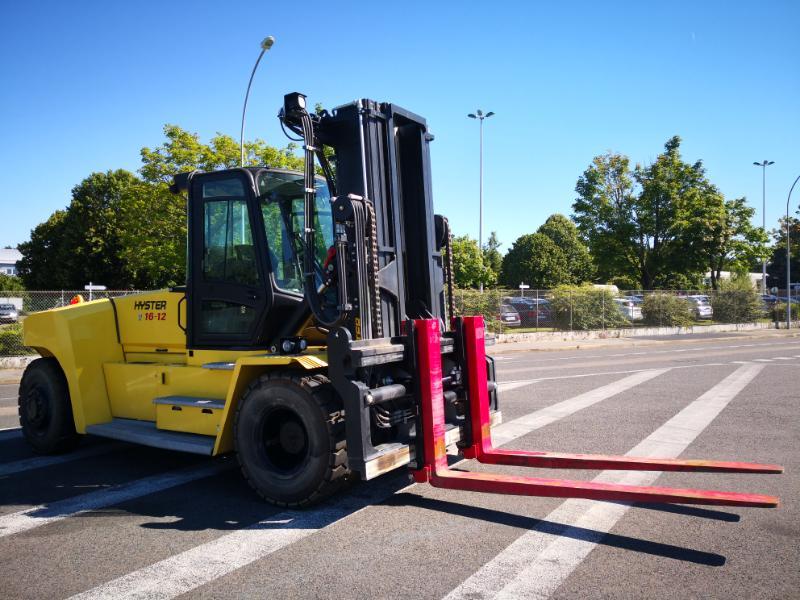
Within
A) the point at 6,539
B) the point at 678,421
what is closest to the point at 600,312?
the point at 678,421

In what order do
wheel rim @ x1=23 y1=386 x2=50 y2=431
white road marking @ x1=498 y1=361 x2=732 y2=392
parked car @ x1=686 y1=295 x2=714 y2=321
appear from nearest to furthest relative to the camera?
wheel rim @ x1=23 y1=386 x2=50 y2=431
white road marking @ x1=498 y1=361 x2=732 y2=392
parked car @ x1=686 y1=295 x2=714 y2=321

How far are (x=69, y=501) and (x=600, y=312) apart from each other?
2669 cm

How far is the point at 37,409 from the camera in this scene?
270 inches

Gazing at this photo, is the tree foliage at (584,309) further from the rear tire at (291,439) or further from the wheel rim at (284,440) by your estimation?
the rear tire at (291,439)

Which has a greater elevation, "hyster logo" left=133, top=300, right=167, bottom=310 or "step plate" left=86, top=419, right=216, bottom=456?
"hyster logo" left=133, top=300, right=167, bottom=310

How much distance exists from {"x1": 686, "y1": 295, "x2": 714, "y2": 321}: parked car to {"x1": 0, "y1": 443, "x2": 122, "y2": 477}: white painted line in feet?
103

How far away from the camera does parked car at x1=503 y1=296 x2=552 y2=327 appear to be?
2636 cm

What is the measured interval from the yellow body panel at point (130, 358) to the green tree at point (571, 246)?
5337 centimetres

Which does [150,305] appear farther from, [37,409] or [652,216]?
[652,216]

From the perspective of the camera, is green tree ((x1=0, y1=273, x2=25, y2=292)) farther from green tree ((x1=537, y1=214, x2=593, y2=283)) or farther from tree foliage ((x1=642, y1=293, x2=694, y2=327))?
tree foliage ((x1=642, y1=293, x2=694, y2=327))

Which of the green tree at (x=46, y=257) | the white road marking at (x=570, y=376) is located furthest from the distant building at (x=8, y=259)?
the white road marking at (x=570, y=376)

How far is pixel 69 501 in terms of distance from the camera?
5133 mm

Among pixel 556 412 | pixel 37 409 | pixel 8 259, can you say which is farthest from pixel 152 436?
pixel 8 259

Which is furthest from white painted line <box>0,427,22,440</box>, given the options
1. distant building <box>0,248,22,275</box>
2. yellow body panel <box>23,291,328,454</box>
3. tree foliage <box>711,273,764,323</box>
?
distant building <box>0,248,22,275</box>
